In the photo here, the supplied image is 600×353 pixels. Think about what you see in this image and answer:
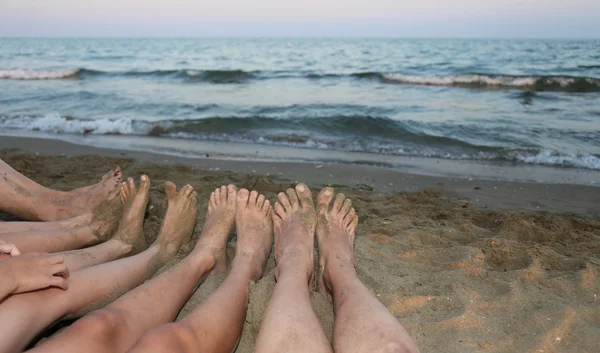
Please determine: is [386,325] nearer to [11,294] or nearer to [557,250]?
[11,294]

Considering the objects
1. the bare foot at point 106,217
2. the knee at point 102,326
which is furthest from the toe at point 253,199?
the knee at point 102,326

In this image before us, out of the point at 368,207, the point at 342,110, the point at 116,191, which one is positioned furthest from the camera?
the point at 342,110

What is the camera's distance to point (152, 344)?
1.39m

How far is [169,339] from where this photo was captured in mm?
1438

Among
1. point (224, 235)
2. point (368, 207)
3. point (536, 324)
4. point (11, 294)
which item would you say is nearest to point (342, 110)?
point (368, 207)

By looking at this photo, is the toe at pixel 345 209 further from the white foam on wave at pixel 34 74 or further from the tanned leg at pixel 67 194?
the white foam on wave at pixel 34 74

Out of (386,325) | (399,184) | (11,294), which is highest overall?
(11,294)

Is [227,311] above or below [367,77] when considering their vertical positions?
below

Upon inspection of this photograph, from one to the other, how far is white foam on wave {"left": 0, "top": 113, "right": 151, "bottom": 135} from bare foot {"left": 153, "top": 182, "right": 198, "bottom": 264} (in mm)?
4330

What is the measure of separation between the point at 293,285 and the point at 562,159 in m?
4.43

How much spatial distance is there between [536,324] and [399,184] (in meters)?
2.43

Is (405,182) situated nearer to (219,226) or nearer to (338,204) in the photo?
(338,204)

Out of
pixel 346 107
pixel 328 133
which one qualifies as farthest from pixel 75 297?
pixel 346 107

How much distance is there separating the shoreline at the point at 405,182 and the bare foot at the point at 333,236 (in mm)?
1418
